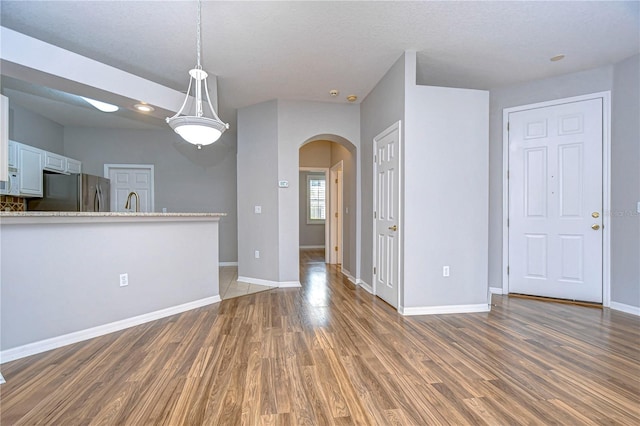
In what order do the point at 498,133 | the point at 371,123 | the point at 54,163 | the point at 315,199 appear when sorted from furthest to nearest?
the point at 315,199, the point at 54,163, the point at 371,123, the point at 498,133

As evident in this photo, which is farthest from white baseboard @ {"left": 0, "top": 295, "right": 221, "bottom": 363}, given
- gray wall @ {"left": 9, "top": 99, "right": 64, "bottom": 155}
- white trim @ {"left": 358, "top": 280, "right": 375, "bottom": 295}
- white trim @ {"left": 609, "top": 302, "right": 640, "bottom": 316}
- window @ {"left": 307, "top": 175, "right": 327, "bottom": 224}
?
window @ {"left": 307, "top": 175, "right": 327, "bottom": 224}

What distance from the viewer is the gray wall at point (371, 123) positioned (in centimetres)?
326

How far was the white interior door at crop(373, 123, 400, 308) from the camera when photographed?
3277 millimetres

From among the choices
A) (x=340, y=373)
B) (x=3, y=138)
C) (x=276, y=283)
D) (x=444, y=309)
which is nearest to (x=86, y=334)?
(x=340, y=373)

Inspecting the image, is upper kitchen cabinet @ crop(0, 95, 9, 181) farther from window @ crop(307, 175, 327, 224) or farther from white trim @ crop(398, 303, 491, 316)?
window @ crop(307, 175, 327, 224)

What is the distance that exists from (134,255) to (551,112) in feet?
16.7

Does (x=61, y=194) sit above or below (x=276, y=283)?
above

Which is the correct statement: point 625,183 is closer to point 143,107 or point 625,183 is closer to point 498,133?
point 498,133

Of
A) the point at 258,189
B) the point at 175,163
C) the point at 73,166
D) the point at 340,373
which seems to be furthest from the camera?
the point at 175,163

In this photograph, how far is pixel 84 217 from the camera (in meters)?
2.51

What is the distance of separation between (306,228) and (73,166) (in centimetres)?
552

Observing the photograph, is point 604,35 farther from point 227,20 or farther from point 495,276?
point 227,20

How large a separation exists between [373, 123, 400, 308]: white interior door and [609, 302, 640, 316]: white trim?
98.1 inches

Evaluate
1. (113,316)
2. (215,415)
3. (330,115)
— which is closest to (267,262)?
(113,316)
